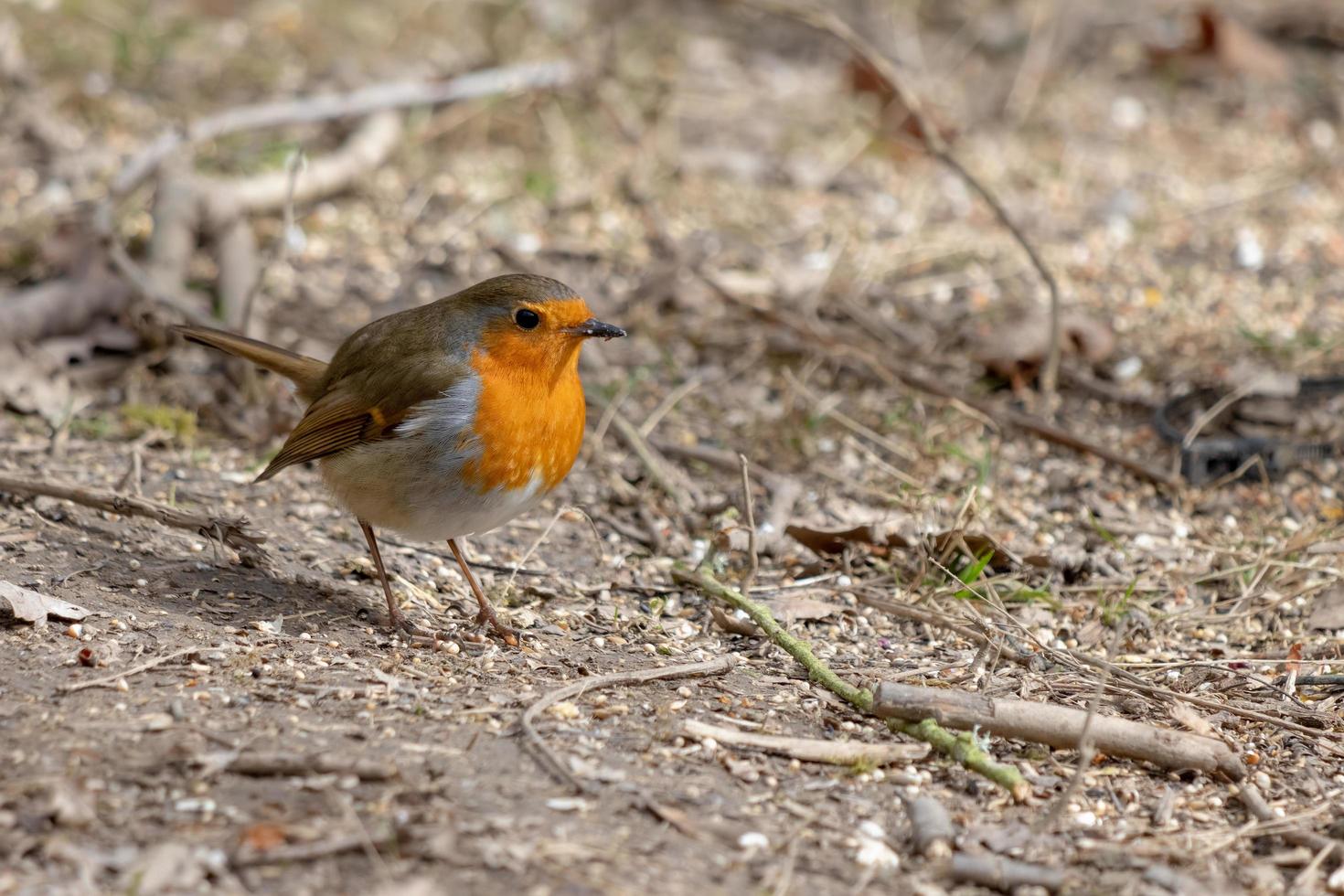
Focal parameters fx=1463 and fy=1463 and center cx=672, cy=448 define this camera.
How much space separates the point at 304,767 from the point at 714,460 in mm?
2378

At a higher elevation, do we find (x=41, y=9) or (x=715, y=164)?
(x=41, y=9)

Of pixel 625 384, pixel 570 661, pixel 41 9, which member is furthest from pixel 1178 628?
pixel 41 9

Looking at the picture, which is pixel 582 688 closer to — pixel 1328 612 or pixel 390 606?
pixel 390 606

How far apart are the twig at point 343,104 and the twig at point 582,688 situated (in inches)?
129

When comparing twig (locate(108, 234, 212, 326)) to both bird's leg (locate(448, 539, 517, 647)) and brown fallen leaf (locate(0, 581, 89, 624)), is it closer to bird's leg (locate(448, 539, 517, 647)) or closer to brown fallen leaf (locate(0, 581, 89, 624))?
bird's leg (locate(448, 539, 517, 647))

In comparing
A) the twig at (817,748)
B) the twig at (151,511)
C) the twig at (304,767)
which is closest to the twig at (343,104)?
the twig at (151,511)

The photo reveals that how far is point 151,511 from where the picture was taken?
3863mm

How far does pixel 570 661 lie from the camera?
3578 mm

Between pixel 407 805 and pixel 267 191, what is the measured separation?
13.3ft

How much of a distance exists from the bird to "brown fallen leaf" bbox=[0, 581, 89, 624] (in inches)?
26.9

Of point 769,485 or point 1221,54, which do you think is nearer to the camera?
point 769,485

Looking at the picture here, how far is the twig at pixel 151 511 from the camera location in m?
3.79

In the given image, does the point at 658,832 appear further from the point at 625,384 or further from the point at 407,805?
the point at 625,384

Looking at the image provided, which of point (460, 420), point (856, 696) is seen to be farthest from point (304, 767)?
point (856, 696)
